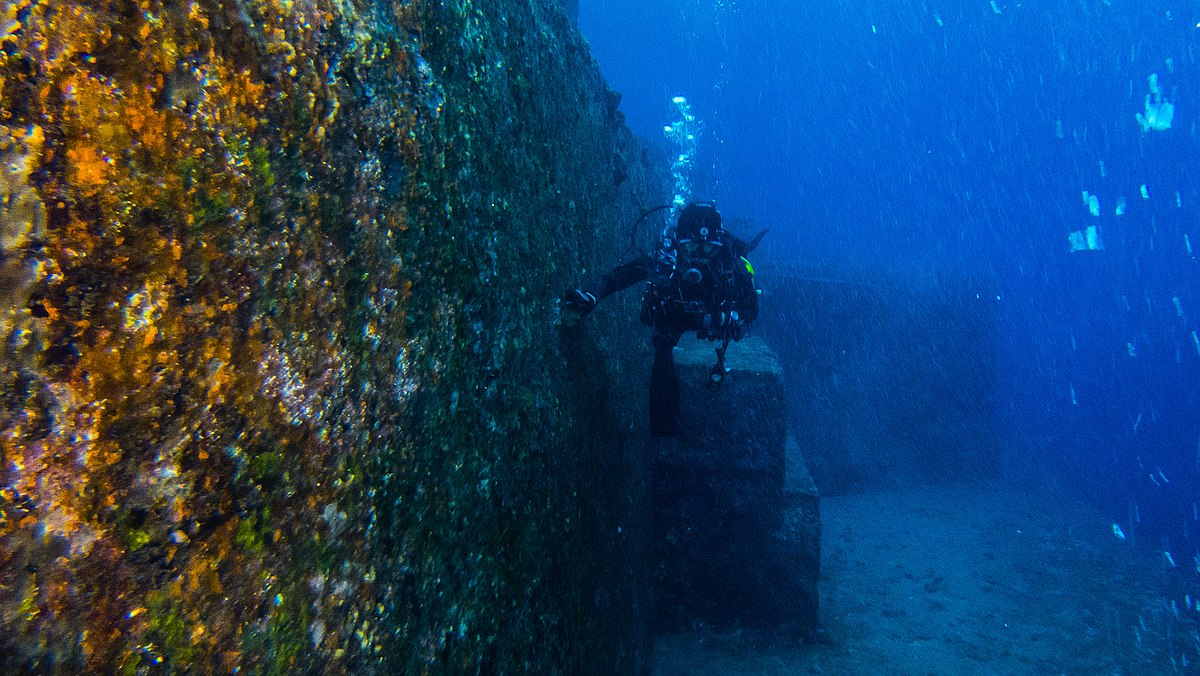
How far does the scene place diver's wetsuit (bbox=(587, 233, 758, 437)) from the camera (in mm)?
4137

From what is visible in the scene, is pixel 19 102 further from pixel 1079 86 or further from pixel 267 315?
pixel 1079 86

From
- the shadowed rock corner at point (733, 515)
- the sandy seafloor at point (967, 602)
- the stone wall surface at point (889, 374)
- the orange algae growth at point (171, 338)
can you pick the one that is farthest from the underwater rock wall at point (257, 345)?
the stone wall surface at point (889, 374)

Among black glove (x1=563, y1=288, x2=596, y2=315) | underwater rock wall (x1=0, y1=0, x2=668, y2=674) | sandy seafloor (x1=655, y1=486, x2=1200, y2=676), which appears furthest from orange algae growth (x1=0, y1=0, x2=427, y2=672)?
sandy seafloor (x1=655, y1=486, x2=1200, y2=676)

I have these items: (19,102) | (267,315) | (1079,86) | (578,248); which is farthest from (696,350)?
(1079,86)

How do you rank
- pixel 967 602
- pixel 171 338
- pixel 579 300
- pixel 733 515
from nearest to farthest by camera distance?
pixel 171 338 → pixel 579 300 → pixel 733 515 → pixel 967 602

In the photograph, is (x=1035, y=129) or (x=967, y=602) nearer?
(x=967, y=602)

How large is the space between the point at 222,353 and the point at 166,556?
36cm

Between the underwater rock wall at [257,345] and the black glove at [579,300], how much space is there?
0.86 m

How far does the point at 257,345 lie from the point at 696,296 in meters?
3.39

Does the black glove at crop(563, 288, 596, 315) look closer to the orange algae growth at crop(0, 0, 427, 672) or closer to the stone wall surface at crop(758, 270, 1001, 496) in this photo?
the orange algae growth at crop(0, 0, 427, 672)

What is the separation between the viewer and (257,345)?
1.12 metres

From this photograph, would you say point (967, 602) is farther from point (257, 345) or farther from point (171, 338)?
point (171, 338)

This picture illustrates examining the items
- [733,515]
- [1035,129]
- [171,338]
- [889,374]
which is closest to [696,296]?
[733,515]

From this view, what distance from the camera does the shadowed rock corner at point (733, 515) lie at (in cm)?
595
